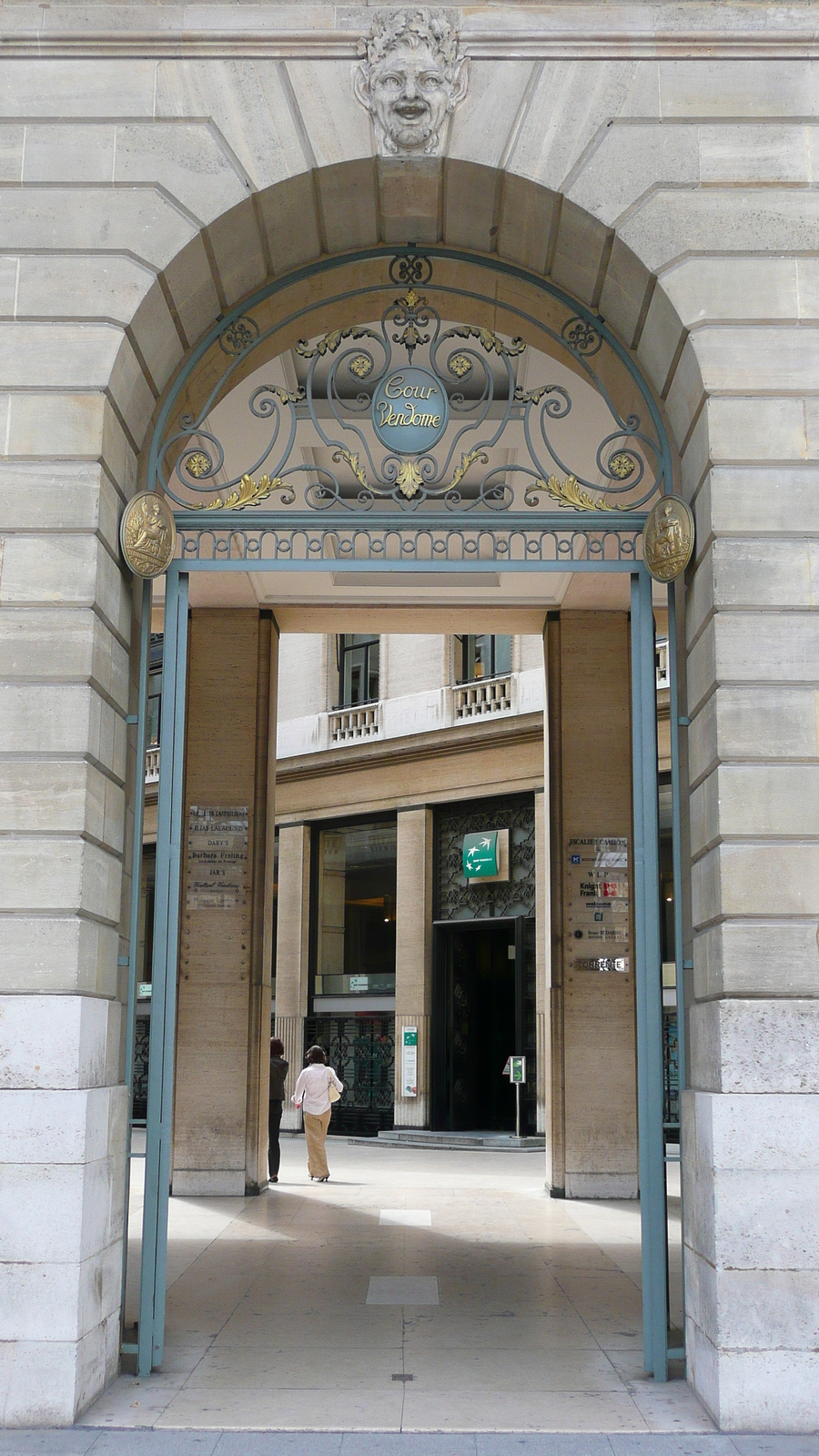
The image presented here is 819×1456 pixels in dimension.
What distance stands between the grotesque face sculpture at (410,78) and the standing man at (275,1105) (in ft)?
36.6

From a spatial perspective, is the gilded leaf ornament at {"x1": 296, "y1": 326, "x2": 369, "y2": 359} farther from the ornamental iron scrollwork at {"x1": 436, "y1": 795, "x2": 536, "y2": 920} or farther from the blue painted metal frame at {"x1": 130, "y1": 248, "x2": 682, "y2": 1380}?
the ornamental iron scrollwork at {"x1": 436, "y1": 795, "x2": 536, "y2": 920}

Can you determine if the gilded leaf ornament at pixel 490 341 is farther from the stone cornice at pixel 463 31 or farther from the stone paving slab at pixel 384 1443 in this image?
the stone paving slab at pixel 384 1443

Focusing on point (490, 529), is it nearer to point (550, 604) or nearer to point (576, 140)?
point (576, 140)

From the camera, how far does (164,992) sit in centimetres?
743

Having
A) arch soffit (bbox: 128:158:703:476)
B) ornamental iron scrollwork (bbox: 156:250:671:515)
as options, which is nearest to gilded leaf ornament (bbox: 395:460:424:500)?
ornamental iron scrollwork (bbox: 156:250:671:515)

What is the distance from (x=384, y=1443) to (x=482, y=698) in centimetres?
1860

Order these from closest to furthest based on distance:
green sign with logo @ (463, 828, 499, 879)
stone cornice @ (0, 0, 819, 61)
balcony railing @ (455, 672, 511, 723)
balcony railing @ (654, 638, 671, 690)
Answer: stone cornice @ (0, 0, 819, 61), balcony railing @ (654, 638, 671, 690), green sign with logo @ (463, 828, 499, 879), balcony railing @ (455, 672, 511, 723)

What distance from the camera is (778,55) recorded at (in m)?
7.26

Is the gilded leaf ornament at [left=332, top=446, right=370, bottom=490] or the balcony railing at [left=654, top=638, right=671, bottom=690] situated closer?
the gilded leaf ornament at [left=332, top=446, right=370, bottom=490]

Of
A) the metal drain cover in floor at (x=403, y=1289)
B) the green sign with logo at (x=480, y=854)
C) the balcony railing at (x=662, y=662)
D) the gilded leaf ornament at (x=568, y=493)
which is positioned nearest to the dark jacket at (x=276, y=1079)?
the metal drain cover in floor at (x=403, y=1289)

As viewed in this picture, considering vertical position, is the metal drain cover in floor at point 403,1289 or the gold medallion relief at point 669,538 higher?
the gold medallion relief at point 669,538

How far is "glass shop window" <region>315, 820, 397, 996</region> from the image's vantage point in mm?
25203

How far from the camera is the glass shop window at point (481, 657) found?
24000mm

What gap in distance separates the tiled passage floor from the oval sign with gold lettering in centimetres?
513
